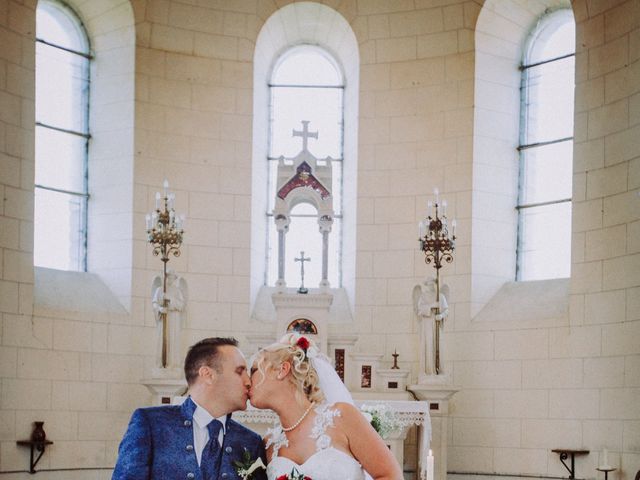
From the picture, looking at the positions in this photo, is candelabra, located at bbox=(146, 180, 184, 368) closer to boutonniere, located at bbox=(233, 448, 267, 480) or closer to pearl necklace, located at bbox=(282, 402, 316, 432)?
pearl necklace, located at bbox=(282, 402, 316, 432)

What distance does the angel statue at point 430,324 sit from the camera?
1066 cm

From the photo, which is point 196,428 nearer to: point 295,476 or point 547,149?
point 295,476

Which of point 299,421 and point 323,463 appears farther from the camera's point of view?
point 299,421

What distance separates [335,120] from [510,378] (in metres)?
3.90

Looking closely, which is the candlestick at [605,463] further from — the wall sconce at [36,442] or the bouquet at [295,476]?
the bouquet at [295,476]

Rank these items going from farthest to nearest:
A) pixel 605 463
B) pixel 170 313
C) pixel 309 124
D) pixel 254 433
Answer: pixel 309 124, pixel 170 313, pixel 605 463, pixel 254 433

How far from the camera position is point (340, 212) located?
1283 centimetres

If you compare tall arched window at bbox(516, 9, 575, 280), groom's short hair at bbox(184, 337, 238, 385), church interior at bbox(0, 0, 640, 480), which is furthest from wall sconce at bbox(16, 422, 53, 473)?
groom's short hair at bbox(184, 337, 238, 385)

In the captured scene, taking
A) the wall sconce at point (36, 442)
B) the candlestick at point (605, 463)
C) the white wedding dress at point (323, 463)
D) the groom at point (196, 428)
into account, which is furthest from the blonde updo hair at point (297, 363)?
the wall sconce at point (36, 442)

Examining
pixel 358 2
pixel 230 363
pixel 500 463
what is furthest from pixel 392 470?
pixel 358 2

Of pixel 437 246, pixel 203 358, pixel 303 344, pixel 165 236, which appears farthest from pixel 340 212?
pixel 203 358

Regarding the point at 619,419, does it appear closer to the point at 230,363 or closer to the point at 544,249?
the point at 544,249

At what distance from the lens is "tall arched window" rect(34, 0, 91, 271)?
11.8m

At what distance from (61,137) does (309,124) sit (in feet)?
9.78
